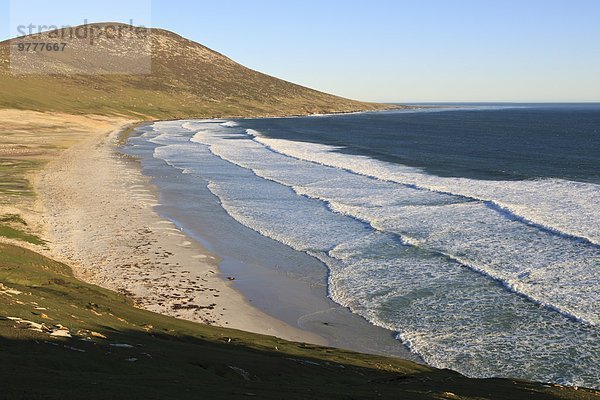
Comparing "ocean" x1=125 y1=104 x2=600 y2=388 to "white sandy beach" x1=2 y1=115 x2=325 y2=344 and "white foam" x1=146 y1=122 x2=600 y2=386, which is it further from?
"white sandy beach" x1=2 y1=115 x2=325 y2=344

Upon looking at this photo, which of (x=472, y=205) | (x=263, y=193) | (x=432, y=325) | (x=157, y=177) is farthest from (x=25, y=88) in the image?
(x=432, y=325)

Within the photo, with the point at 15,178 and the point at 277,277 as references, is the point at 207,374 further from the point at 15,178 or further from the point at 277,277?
the point at 15,178

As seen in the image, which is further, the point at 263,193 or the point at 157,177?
the point at 157,177

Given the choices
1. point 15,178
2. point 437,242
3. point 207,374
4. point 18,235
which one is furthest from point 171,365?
point 15,178

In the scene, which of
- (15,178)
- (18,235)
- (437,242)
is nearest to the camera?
(18,235)

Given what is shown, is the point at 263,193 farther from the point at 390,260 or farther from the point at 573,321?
the point at 573,321

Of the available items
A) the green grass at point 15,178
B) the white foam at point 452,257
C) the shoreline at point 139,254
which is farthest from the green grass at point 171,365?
the green grass at point 15,178

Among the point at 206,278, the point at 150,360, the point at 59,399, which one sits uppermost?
the point at 59,399

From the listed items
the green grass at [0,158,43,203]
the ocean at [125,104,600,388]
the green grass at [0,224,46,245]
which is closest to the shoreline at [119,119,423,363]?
the ocean at [125,104,600,388]
